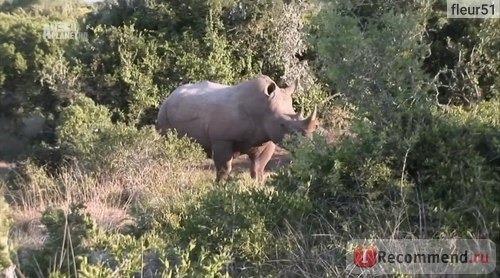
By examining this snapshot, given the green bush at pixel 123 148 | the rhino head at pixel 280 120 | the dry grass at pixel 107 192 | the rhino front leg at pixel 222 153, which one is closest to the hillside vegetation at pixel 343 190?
the dry grass at pixel 107 192

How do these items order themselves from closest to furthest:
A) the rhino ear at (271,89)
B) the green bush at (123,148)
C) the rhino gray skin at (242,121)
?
the green bush at (123,148) < the rhino gray skin at (242,121) < the rhino ear at (271,89)

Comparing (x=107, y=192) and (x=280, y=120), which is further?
(x=280, y=120)

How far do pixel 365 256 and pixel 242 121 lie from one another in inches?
231

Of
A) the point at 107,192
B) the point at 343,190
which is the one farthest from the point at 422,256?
the point at 107,192

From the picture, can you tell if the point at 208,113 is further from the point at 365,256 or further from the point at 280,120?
the point at 365,256

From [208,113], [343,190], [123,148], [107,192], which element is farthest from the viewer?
[208,113]

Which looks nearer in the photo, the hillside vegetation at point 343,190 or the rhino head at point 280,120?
the hillside vegetation at point 343,190

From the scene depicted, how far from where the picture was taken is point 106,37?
1364 cm

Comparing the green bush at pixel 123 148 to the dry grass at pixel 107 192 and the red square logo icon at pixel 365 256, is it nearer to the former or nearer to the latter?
the dry grass at pixel 107 192

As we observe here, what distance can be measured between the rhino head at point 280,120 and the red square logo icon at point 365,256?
17.1ft

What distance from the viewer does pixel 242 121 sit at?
10.1m

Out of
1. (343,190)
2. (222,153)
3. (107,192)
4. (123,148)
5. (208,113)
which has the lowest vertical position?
(222,153)

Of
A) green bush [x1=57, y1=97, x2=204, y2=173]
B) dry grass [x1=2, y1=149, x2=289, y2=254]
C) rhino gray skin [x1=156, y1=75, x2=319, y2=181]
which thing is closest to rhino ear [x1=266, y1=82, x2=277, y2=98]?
rhino gray skin [x1=156, y1=75, x2=319, y2=181]

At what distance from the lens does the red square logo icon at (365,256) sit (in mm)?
4391
